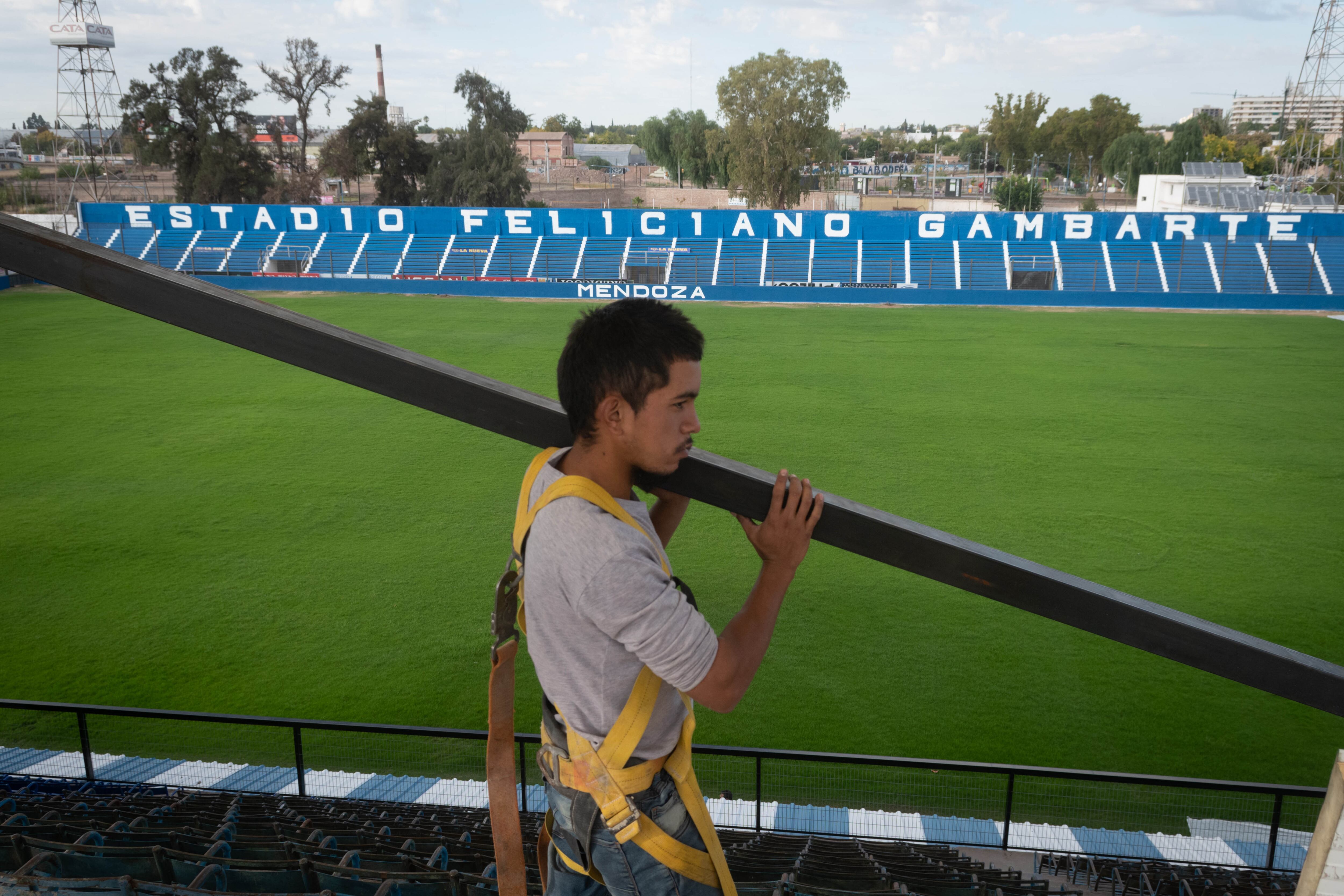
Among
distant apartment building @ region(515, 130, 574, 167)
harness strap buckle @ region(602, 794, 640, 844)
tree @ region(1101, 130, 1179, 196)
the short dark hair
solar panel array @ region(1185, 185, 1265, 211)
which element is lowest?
harness strap buckle @ region(602, 794, 640, 844)

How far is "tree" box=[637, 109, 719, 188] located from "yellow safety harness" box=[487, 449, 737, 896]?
71.9 m

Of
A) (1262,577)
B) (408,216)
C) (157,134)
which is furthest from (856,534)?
(157,134)

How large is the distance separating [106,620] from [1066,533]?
11973 millimetres

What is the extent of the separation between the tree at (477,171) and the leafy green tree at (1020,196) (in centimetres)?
3086

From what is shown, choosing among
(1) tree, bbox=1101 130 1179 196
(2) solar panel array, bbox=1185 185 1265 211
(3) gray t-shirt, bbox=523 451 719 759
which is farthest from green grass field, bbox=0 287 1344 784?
(1) tree, bbox=1101 130 1179 196

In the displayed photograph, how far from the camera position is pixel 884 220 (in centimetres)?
3944

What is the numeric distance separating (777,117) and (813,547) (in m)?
53.5

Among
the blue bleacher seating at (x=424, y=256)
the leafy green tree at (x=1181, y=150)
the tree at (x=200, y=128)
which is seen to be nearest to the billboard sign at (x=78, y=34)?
the tree at (x=200, y=128)

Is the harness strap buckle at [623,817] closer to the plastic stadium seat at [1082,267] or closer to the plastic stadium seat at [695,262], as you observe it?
the plastic stadium seat at [695,262]

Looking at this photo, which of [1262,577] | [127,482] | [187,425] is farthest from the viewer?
[187,425]

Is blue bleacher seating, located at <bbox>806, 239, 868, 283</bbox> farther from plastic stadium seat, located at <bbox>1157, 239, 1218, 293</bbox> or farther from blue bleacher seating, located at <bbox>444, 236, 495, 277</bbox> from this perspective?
blue bleacher seating, located at <bbox>444, 236, 495, 277</bbox>

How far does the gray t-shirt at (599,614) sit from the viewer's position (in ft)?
5.34

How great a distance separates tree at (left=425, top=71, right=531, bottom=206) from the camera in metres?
57.2

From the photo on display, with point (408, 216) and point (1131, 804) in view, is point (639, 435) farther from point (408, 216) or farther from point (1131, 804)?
point (408, 216)
